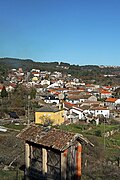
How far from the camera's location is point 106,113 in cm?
3647

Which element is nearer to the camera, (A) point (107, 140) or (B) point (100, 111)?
(A) point (107, 140)

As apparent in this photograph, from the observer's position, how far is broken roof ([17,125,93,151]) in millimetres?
6391

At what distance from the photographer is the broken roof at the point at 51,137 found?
6391 millimetres

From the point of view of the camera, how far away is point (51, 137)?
6.78m

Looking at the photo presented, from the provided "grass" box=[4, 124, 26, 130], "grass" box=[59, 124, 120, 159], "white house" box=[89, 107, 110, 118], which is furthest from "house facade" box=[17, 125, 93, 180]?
"white house" box=[89, 107, 110, 118]

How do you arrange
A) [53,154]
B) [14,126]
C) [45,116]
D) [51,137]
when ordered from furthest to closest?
[45,116]
[14,126]
[51,137]
[53,154]

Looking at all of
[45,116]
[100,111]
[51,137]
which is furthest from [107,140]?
[51,137]

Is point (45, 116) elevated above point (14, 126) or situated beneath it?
elevated above

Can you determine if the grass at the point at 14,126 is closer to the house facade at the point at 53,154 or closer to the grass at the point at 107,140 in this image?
the grass at the point at 107,140

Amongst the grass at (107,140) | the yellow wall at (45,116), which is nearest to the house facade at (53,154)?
the grass at (107,140)

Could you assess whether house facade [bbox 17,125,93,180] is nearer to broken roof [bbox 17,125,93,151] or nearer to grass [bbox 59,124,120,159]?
broken roof [bbox 17,125,93,151]

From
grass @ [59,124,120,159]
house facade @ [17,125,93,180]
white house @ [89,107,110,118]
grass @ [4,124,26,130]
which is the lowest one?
grass @ [59,124,120,159]

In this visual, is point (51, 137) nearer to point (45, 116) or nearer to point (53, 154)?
point (53, 154)

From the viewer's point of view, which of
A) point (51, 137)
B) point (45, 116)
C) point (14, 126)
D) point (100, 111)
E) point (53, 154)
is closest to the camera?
point (53, 154)
